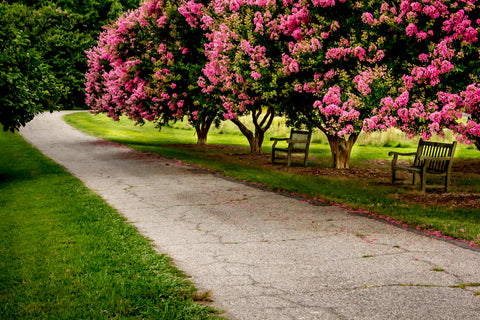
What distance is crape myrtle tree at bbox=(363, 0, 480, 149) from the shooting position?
363 inches

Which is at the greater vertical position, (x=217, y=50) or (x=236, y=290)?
(x=217, y=50)

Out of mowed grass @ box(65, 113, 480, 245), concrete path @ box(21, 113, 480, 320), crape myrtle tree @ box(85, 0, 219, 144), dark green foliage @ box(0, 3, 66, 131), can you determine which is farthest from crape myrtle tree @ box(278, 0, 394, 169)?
dark green foliage @ box(0, 3, 66, 131)

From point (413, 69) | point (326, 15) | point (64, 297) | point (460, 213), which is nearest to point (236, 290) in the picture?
point (64, 297)

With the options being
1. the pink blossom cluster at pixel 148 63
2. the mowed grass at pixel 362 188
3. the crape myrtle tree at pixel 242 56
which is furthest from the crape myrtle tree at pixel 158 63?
the mowed grass at pixel 362 188

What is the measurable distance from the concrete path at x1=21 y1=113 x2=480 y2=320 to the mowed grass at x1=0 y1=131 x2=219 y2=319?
1.01ft

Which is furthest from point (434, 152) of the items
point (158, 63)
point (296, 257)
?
point (158, 63)

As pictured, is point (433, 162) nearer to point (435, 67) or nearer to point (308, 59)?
point (435, 67)

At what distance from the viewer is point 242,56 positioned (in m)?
13.9

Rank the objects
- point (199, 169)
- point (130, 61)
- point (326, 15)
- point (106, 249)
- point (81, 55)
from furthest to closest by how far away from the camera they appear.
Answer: point (81, 55), point (130, 61), point (199, 169), point (326, 15), point (106, 249)

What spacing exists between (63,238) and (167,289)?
2.44 m

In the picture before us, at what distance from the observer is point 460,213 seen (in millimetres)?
8508

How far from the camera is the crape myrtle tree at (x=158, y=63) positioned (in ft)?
57.7

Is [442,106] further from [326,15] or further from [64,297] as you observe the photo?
[64,297]

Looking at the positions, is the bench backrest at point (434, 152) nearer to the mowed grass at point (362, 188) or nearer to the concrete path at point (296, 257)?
the mowed grass at point (362, 188)
